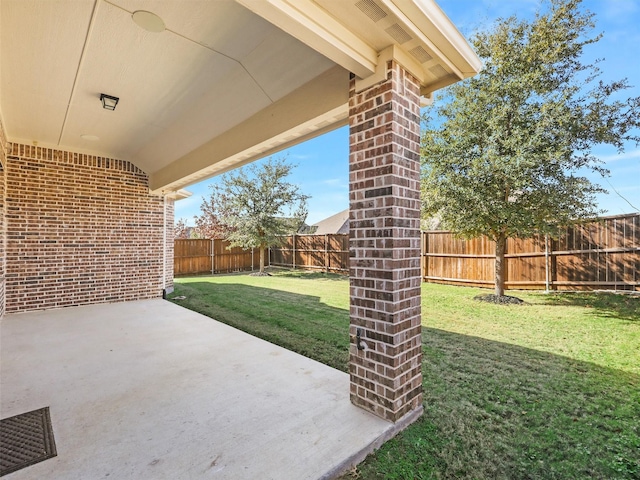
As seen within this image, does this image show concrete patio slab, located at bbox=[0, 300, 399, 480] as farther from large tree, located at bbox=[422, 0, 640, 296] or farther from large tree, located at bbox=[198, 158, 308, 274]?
large tree, located at bbox=[198, 158, 308, 274]

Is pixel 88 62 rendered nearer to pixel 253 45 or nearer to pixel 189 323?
pixel 253 45

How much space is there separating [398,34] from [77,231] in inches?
267

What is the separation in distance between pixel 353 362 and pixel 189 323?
3.60 metres

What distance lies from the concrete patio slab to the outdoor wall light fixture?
3066 mm

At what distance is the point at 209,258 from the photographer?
14492 mm

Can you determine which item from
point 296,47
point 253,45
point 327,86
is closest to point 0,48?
point 253,45

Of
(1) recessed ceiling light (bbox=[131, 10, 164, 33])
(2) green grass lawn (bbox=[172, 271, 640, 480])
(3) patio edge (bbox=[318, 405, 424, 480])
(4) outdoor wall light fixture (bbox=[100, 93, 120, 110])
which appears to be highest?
(1) recessed ceiling light (bbox=[131, 10, 164, 33])

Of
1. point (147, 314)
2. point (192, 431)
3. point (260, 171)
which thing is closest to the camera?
point (192, 431)

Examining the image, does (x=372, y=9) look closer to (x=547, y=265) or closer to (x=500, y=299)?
(x=500, y=299)

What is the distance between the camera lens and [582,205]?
6.22 metres

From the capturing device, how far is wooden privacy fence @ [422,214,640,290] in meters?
6.64

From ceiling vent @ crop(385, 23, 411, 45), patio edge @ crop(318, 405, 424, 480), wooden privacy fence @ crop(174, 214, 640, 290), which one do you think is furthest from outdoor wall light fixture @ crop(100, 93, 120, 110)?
wooden privacy fence @ crop(174, 214, 640, 290)

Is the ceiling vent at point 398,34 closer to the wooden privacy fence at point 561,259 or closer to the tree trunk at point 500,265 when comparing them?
the tree trunk at point 500,265

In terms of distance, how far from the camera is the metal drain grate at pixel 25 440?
1.84 metres
